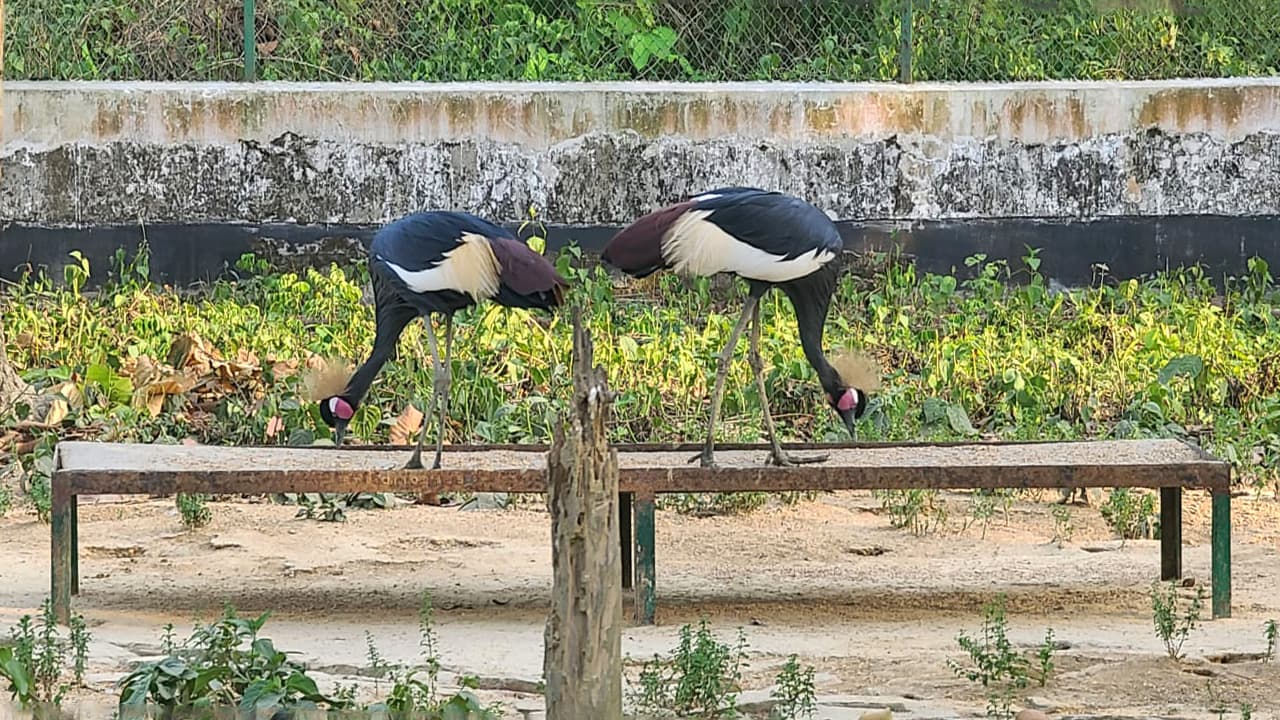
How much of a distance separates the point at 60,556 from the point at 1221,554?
360 centimetres

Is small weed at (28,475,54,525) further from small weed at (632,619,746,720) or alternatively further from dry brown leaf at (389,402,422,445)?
small weed at (632,619,746,720)

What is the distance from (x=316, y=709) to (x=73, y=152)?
7086 mm

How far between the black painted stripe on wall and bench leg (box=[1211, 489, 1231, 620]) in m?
5.03

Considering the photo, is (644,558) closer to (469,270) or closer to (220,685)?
(469,270)

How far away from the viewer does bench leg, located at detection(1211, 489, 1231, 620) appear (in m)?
6.51

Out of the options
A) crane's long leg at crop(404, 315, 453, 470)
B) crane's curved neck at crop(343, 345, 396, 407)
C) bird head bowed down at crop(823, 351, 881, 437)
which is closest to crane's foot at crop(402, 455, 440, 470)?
crane's long leg at crop(404, 315, 453, 470)

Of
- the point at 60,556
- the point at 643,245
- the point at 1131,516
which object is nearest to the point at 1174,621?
the point at 643,245

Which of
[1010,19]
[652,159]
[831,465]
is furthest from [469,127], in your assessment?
[831,465]

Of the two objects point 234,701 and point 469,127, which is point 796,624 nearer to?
point 234,701

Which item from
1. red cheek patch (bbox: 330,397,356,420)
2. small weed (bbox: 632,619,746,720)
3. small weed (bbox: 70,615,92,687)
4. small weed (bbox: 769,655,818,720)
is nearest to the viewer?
small weed (bbox: 769,655,818,720)

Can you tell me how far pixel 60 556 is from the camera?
6.38 meters

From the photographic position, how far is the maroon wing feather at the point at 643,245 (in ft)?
21.4

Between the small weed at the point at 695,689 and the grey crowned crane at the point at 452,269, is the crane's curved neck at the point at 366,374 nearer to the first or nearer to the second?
the grey crowned crane at the point at 452,269

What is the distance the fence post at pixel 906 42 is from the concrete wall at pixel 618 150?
0.13 meters
